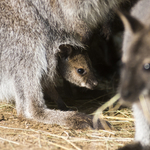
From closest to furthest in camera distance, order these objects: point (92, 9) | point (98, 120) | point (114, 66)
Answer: point (98, 120), point (92, 9), point (114, 66)

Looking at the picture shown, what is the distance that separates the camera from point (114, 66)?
3988 mm

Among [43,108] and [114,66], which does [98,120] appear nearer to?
[43,108]

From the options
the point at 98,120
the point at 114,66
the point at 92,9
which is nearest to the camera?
the point at 98,120

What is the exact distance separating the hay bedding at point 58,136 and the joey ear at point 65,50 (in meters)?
0.79

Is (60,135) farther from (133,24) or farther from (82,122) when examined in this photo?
(133,24)

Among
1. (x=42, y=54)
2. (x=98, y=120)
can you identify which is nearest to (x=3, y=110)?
(x=42, y=54)

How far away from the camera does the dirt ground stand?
223 cm

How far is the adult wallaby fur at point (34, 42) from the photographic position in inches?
105

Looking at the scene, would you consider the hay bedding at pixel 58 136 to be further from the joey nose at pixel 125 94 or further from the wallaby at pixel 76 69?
the joey nose at pixel 125 94

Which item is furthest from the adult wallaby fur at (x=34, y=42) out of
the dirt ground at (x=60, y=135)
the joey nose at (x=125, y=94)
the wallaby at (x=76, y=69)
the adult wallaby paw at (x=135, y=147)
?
the joey nose at (x=125, y=94)

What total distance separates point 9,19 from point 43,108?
3.05ft

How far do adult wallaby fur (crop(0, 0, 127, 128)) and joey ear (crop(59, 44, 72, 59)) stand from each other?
0.42 ft

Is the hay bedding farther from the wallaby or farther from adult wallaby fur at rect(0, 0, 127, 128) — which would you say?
the wallaby

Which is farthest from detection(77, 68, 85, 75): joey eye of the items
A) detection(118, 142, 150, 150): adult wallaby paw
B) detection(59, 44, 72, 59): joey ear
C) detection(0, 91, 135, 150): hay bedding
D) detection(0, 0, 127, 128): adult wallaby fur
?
detection(118, 142, 150, 150): adult wallaby paw
